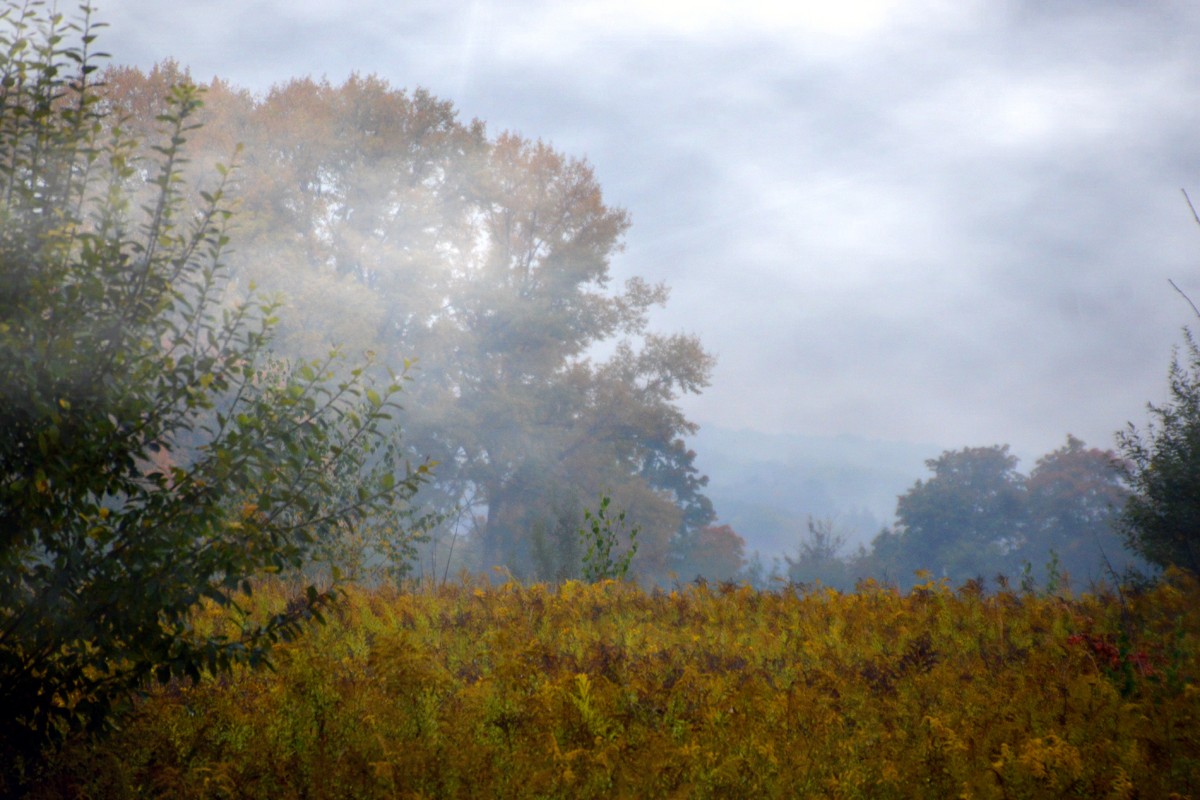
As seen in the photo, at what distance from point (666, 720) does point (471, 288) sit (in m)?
24.9

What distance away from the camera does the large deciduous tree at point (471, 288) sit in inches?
939

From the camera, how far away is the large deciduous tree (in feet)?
78.3

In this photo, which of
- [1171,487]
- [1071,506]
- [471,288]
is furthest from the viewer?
[1071,506]

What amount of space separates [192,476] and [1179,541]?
43.4 feet

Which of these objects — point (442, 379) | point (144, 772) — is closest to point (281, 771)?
point (144, 772)

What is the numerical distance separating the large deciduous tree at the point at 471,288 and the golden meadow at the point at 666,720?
55.1ft

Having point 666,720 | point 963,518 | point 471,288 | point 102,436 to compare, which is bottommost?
point 666,720

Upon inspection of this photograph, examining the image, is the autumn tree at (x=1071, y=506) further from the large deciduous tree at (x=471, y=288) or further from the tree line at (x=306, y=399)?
the large deciduous tree at (x=471, y=288)

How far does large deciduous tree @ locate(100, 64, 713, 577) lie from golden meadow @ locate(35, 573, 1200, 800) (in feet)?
55.1

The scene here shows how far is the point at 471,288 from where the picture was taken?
28.2m

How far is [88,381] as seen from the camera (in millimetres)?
3277

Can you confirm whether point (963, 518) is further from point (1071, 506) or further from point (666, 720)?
point (666, 720)

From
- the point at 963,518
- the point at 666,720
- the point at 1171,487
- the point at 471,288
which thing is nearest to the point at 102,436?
the point at 666,720

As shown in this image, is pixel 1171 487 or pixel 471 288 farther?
pixel 471 288
